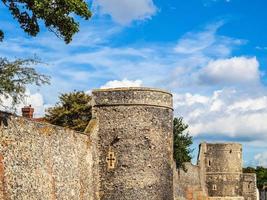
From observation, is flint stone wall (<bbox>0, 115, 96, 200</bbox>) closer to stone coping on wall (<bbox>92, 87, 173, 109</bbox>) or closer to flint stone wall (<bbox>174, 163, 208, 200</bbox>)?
stone coping on wall (<bbox>92, 87, 173, 109</bbox>)

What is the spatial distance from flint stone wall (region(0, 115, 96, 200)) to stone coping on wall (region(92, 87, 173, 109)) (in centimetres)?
212

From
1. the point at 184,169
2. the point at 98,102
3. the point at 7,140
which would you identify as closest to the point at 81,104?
the point at 98,102

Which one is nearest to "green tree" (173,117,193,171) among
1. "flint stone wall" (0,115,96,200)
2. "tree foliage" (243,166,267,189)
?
"flint stone wall" (0,115,96,200)

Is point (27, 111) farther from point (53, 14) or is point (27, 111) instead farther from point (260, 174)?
point (260, 174)

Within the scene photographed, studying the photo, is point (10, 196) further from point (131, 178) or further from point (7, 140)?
point (131, 178)

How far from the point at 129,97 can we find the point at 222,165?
2943 centimetres

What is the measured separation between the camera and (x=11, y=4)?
16234mm

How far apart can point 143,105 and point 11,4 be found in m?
11.3

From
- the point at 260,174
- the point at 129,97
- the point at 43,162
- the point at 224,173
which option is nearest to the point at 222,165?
the point at 224,173

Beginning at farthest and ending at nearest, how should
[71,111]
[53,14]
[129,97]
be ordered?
[71,111] < [129,97] < [53,14]

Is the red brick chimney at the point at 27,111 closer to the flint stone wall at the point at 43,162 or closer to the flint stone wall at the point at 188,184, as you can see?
the flint stone wall at the point at 43,162

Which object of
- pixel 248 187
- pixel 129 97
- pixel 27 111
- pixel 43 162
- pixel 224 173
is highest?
pixel 27 111

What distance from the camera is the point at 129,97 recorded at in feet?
87.4

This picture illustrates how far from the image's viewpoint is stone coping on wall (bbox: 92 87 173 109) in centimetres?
2659
